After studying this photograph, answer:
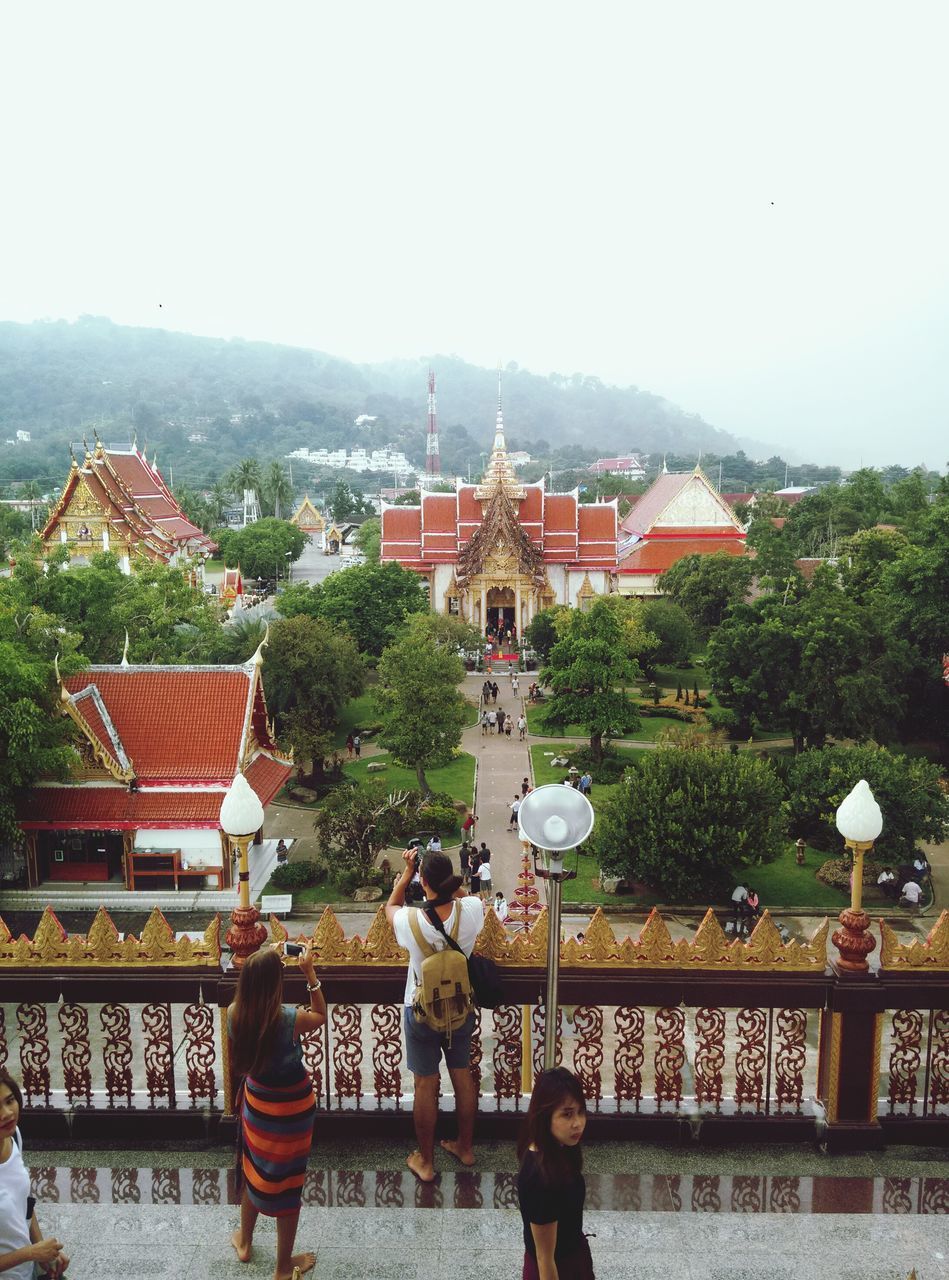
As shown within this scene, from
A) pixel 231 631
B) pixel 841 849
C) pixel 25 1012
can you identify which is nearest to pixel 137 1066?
pixel 25 1012

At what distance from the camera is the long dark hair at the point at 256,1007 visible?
4578mm

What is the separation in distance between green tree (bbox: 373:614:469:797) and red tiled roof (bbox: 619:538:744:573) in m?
28.7

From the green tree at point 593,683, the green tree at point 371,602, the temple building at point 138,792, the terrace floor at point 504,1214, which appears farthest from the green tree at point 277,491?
the terrace floor at point 504,1214

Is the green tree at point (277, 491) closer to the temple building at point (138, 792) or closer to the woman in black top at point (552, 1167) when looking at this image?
the temple building at point (138, 792)

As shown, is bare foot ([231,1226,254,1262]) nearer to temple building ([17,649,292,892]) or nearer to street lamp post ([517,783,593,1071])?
street lamp post ([517,783,593,1071])

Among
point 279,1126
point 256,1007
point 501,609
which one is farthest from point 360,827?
point 501,609

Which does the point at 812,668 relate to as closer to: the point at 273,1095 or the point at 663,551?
the point at 273,1095

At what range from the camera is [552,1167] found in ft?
13.2

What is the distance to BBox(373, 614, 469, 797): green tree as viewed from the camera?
990 inches

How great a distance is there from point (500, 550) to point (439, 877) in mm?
43849

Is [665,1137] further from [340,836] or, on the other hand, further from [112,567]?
[112,567]

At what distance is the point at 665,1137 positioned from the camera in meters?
6.39

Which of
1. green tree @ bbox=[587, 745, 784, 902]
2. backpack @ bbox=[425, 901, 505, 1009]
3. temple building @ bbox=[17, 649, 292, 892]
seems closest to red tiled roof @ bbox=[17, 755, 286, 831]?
A: temple building @ bbox=[17, 649, 292, 892]

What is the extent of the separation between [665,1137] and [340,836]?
47.6 feet
